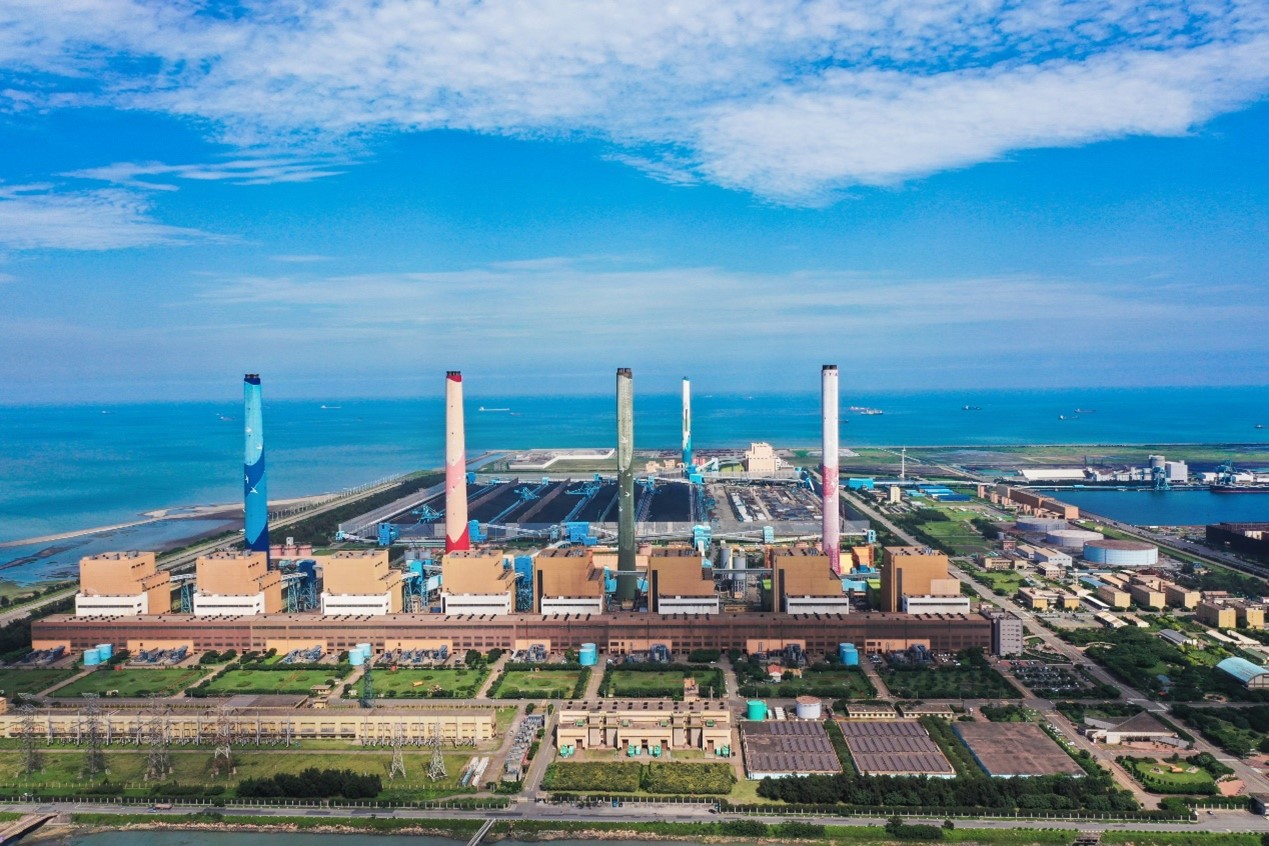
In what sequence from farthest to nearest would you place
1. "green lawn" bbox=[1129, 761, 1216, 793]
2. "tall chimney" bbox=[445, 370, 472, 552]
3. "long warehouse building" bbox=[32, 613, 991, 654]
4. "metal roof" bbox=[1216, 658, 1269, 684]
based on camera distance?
"tall chimney" bbox=[445, 370, 472, 552], "long warehouse building" bbox=[32, 613, 991, 654], "metal roof" bbox=[1216, 658, 1269, 684], "green lawn" bbox=[1129, 761, 1216, 793]

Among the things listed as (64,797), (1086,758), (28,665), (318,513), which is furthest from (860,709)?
(318,513)

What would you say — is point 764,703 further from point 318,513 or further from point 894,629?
point 318,513

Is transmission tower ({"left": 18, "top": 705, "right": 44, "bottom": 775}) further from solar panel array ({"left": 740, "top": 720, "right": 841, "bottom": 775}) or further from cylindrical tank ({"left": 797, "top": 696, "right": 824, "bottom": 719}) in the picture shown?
cylindrical tank ({"left": 797, "top": 696, "right": 824, "bottom": 719})

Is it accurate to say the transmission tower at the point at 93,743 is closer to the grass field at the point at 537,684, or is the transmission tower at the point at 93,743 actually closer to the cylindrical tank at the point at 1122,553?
the grass field at the point at 537,684

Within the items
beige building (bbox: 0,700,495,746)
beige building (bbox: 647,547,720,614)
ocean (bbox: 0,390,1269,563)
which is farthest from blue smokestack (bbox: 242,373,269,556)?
ocean (bbox: 0,390,1269,563)

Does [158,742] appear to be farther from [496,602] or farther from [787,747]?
[787,747]

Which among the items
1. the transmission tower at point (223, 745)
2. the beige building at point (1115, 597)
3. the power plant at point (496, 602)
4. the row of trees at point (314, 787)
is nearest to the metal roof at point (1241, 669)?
the power plant at point (496, 602)

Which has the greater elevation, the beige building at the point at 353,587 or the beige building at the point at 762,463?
the beige building at the point at 762,463
